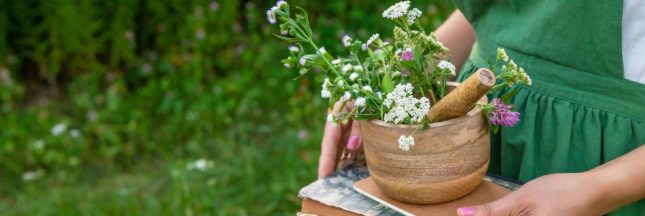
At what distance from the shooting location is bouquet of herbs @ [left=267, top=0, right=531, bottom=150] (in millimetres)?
1075

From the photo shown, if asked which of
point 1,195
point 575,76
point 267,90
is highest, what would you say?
point 575,76

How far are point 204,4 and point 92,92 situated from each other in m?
0.74

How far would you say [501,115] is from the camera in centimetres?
109

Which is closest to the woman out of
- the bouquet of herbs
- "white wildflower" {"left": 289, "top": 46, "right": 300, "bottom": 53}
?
the bouquet of herbs

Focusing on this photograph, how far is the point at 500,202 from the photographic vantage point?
1.07 metres

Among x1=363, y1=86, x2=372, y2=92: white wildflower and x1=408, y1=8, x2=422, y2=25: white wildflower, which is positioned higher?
x1=408, y1=8, x2=422, y2=25: white wildflower

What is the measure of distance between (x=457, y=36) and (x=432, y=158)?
482 millimetres

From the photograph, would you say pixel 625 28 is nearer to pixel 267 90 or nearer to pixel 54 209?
pixel 54 209

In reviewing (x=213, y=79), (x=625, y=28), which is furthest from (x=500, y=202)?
(x=213, y=79)

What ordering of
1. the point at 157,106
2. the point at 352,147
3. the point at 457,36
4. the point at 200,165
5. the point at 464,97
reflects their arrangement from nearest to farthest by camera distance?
the point at 464,97 → the point at 352,147 → the point at 457,36 → the point at 200,165 → the point at 157,106

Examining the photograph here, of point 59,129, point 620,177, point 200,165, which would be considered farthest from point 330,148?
point 59,129

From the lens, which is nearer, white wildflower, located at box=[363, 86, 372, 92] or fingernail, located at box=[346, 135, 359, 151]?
white wildflower, located at box=[363, 86, 372, 92]

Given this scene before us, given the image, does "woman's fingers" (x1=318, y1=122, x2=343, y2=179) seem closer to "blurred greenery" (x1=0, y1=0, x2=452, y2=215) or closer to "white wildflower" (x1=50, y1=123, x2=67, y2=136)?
"blurred greenery" (x1=0, y1=0, x2=452, y2=215)

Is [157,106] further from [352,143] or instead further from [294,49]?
[294,49]
